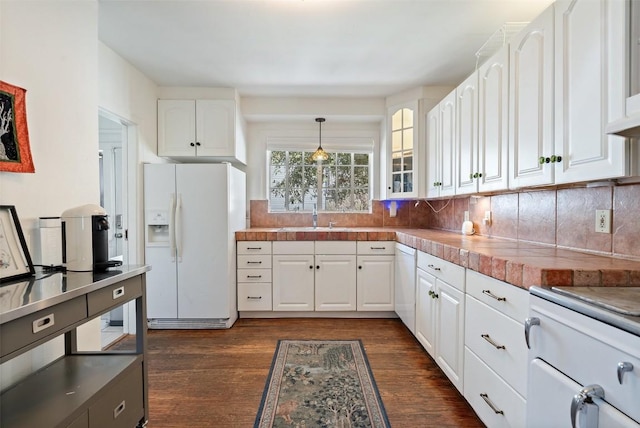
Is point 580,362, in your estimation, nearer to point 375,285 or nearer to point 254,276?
point 375,285

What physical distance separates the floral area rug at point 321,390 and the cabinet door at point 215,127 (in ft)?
6.90

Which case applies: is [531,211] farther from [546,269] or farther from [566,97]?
[546,269]

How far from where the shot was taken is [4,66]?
52.2 inches

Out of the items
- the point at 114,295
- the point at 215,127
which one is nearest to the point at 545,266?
the point at 114,295

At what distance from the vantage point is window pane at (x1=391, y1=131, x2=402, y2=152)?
3.43 meters

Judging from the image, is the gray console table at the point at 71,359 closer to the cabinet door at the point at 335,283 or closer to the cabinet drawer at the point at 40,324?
the cabinet drawer at the point at 40,324

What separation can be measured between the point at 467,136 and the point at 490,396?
1.75 metres

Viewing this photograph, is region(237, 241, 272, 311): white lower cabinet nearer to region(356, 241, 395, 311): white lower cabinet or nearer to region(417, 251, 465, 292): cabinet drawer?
region(356, 241, 395, 311): white lower cabinet

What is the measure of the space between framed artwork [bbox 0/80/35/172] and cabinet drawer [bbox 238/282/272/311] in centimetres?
215

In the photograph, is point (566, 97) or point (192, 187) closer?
point (566, 97)

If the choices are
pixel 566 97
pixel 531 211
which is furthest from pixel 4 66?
pixel 531 211

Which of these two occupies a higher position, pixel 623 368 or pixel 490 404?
pixel 623 368

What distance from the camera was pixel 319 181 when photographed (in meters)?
4.05

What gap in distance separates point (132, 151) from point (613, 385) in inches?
137
